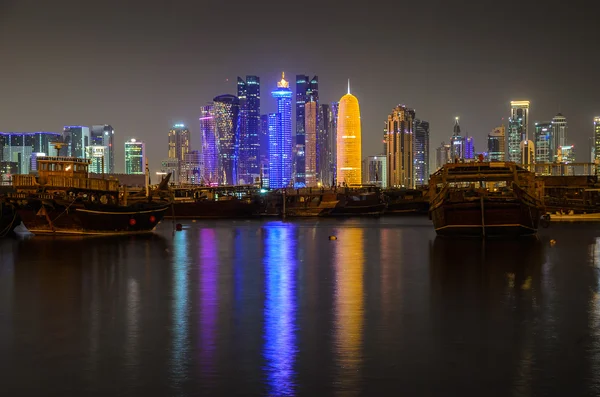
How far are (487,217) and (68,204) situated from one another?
88.7 ft

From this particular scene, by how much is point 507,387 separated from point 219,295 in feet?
39.3

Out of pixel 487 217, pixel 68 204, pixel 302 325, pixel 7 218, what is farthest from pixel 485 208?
pixel 7 218

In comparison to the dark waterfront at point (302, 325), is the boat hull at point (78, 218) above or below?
above

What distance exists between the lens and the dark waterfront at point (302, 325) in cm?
1249

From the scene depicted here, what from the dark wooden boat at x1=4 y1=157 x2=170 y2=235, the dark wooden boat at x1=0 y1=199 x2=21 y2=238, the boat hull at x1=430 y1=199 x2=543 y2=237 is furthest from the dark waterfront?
the dark wooden boat at x1=0 y1=199 x2=21 y2=238

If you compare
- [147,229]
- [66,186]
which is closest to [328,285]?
[66,186]

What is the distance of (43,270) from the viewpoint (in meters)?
29.2

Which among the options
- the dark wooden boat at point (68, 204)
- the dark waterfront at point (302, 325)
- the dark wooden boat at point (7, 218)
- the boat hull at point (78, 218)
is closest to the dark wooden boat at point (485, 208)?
the dark waterfront at point (302, 325)

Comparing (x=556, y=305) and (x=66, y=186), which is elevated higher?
(x=66, y=186)

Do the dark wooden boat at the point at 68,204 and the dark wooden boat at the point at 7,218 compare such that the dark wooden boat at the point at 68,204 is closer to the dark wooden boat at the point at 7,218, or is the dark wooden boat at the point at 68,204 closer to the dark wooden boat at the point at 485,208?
the dark wooden boat at the point at 7,218

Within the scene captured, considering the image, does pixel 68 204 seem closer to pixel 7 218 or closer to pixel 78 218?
pixel 78 218

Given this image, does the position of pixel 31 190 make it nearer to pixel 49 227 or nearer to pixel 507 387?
pixel 49 227

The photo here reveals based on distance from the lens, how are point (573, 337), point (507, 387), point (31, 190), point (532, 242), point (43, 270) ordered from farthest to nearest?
point (31, 190) → point (532, 242) → point (43, 270) → point (573, 337) → point (507, 387)

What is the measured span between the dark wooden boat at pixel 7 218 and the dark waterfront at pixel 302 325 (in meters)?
18.6
